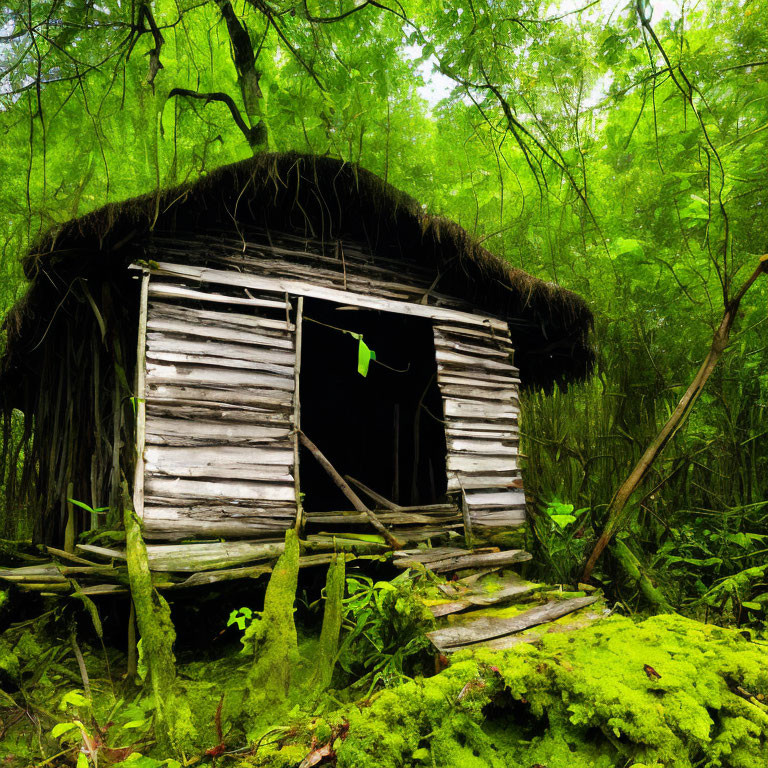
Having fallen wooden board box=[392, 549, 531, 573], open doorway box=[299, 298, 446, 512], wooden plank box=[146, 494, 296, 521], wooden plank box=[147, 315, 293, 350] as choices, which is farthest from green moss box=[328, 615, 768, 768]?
open doorway box=[299, 298, 446, 512]

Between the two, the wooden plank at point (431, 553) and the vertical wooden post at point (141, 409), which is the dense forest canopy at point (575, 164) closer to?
the wooden plank at point (431, 553)

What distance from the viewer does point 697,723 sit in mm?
2064

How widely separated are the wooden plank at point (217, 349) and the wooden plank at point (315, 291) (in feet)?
1.75

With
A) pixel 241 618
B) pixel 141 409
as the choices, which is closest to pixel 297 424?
pixel 141 409

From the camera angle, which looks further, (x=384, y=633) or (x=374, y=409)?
(x=374, y=409)

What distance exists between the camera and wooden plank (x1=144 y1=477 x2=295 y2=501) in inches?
163

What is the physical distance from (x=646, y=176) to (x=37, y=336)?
8.49 m

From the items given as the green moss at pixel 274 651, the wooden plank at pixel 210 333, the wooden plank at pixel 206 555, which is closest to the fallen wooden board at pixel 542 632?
the green moss at pixel 274 651

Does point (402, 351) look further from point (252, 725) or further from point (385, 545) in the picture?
point (252, 725)

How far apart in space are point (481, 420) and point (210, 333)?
10.1 ft

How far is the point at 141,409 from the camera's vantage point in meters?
4.18

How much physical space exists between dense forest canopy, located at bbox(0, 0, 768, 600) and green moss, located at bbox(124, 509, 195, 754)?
2.05m

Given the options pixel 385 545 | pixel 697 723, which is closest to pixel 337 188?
pixel 385 545

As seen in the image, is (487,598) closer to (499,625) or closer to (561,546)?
(499,625)
